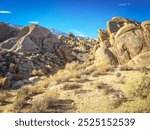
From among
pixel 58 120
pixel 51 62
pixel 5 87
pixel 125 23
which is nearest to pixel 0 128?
pixel 58 120

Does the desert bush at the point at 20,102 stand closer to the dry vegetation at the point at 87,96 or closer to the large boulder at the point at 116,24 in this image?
the dry vegetation at the point at 87,96

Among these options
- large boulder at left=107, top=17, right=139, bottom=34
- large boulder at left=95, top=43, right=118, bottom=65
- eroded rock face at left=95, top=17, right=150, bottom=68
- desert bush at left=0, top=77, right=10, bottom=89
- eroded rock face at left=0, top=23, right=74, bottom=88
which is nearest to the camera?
eroded rock face at left=95, top=17, right=150, bottom=68

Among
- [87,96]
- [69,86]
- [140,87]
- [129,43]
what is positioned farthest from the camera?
[129,43]

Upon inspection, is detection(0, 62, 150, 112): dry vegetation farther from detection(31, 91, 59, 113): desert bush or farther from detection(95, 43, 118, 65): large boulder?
detection(95, 43, 118, 65): large boulder

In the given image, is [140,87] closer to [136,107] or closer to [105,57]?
[136,107]

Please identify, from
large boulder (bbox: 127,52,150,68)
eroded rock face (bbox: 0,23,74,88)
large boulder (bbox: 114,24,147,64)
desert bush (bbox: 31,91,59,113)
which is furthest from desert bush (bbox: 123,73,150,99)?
eroded rock face (bbox: 0,23,74,88)

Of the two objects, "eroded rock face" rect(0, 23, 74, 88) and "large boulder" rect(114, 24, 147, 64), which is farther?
"eroded rock face" rect(0, 23, 74, 88)

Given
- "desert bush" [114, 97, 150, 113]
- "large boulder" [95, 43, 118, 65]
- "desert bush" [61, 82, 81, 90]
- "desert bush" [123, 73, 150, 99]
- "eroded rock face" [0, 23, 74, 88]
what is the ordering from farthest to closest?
"eroded rock face" [0, 23, 74, 88] → "large boulder" [95, 43, 118, 65] → "desert bush" [61, 82, 81, 90] → "desert bush" [123, 73, 150, 99] → "desert bush" [114, 97, 150, 113]

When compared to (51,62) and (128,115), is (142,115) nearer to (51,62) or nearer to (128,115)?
(128,115)

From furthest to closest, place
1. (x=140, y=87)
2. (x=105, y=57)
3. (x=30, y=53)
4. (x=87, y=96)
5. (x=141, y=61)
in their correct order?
(x=30, y=53), (x=105, y=57), (x=141, y=61), (x=87, y=96), (x=140, y=87)

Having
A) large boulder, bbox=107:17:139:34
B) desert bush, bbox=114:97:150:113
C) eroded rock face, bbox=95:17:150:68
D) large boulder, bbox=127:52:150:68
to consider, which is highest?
large boulder, bbox=107:17:139:34

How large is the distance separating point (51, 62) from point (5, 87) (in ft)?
32.2

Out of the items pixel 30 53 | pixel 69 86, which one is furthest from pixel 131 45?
pixel 30 53

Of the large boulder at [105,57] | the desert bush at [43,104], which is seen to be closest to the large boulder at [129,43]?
the large boulder at [105,57]
